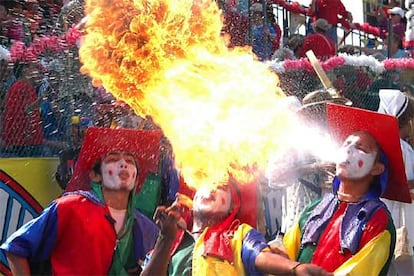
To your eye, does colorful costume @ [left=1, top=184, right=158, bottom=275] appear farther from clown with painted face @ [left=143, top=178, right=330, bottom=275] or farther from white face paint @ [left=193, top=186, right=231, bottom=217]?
white face paint @ [left=193, top=186, right=231, bottom=217]

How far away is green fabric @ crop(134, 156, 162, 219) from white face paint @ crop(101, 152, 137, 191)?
87 cm

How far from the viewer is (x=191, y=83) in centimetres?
475

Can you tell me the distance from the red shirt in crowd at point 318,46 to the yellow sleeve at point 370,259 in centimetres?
514

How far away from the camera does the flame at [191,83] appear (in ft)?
15.1

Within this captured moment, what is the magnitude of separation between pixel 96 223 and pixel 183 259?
1.67ft

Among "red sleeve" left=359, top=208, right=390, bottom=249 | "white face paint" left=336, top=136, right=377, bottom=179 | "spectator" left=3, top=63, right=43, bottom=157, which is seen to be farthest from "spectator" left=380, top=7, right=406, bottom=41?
"red sleeve" left=359, top=208, right=390, bottom=249

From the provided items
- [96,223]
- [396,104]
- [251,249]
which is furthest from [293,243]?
[396,104]

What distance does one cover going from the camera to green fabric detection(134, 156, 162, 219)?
591 cm

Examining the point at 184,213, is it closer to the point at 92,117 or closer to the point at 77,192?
the point at 77,192

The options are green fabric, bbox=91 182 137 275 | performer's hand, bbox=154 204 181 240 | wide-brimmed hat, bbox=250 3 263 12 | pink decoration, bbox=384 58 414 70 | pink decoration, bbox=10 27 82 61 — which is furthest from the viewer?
wide-brimmed hat, bbox=250 3 263 12

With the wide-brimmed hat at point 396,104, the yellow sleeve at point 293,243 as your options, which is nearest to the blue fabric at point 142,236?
the yellow sleeve at point 293,243

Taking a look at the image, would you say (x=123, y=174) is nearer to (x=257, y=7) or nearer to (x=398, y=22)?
(x=257, y=7)

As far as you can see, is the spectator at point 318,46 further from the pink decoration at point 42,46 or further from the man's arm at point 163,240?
the man's arm at point 163,240

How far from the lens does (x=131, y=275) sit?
4.75 m
